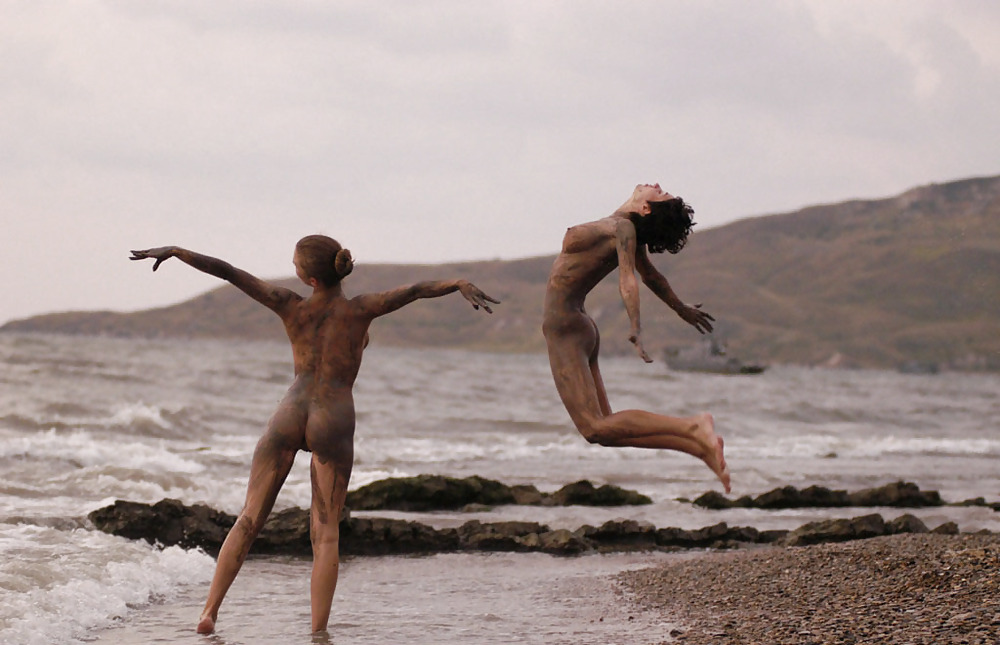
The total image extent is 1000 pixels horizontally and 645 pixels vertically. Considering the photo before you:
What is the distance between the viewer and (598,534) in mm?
13688

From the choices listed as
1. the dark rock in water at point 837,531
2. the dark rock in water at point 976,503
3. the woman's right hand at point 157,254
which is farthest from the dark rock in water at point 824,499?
the woman's right hand at point 157,254

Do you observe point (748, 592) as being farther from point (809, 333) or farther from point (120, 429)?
point (809, 333)

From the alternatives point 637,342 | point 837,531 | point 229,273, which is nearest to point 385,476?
point 837,531

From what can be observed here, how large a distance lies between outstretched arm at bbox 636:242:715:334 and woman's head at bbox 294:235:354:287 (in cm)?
204

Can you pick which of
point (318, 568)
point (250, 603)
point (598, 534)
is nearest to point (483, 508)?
point (598, 534)

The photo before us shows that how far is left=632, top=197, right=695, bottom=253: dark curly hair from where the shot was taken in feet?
26.3

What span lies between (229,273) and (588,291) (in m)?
2.37

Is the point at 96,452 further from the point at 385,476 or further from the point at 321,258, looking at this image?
the point at 321,258

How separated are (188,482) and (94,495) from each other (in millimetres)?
1765

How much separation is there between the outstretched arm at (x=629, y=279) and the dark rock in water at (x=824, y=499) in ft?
34.2

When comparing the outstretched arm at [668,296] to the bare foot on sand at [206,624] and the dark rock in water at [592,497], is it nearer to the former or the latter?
the bare foot on sand at [206,624]

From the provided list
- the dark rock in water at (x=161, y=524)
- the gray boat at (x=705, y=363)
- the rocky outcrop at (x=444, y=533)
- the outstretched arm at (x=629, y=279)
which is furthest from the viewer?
the gray boat at (x=705, y=363)

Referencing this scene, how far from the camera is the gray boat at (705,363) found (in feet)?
309

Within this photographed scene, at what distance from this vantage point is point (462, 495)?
16.8 meters
